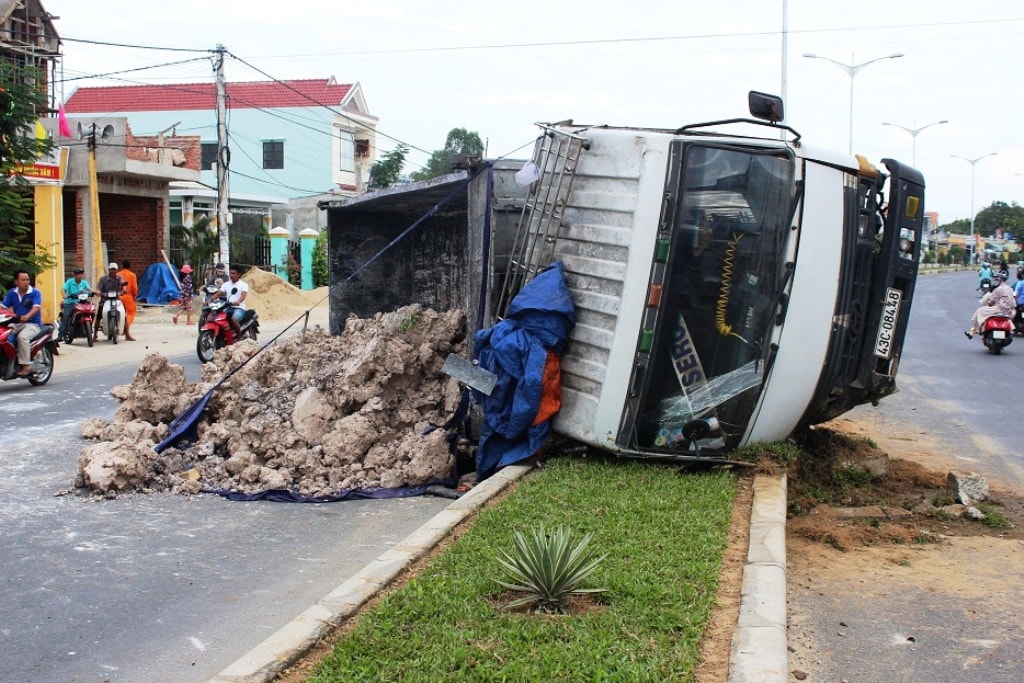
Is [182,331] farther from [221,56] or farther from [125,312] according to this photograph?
[221,56]

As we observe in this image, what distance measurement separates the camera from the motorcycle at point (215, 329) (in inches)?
618

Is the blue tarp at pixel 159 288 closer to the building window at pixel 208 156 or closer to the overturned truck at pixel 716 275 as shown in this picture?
the building window at pixel 208 156

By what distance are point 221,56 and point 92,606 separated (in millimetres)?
25739

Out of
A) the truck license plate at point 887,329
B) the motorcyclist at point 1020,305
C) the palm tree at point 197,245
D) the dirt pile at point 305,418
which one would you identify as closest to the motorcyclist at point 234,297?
the dirt pile at point 305,418

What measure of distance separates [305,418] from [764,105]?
432cm

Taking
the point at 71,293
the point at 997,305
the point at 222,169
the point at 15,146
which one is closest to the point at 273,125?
the point at 222,169

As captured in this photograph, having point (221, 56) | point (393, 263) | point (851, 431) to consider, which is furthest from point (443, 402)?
point (221, 56)

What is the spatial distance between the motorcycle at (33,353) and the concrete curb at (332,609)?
8746 mm

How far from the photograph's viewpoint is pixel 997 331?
18266 millimetres

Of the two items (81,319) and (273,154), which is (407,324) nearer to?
(81,319)

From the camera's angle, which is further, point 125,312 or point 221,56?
point 221,56

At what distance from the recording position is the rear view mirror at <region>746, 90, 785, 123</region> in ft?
24.1

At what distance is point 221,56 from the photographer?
93.4ft

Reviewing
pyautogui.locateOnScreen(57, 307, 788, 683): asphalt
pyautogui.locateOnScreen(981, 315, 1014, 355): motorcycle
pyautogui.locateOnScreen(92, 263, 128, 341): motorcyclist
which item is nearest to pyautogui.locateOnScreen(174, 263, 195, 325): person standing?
pyautogui.locateOnScreen(92, 263, 128, 341): motorcyclist
